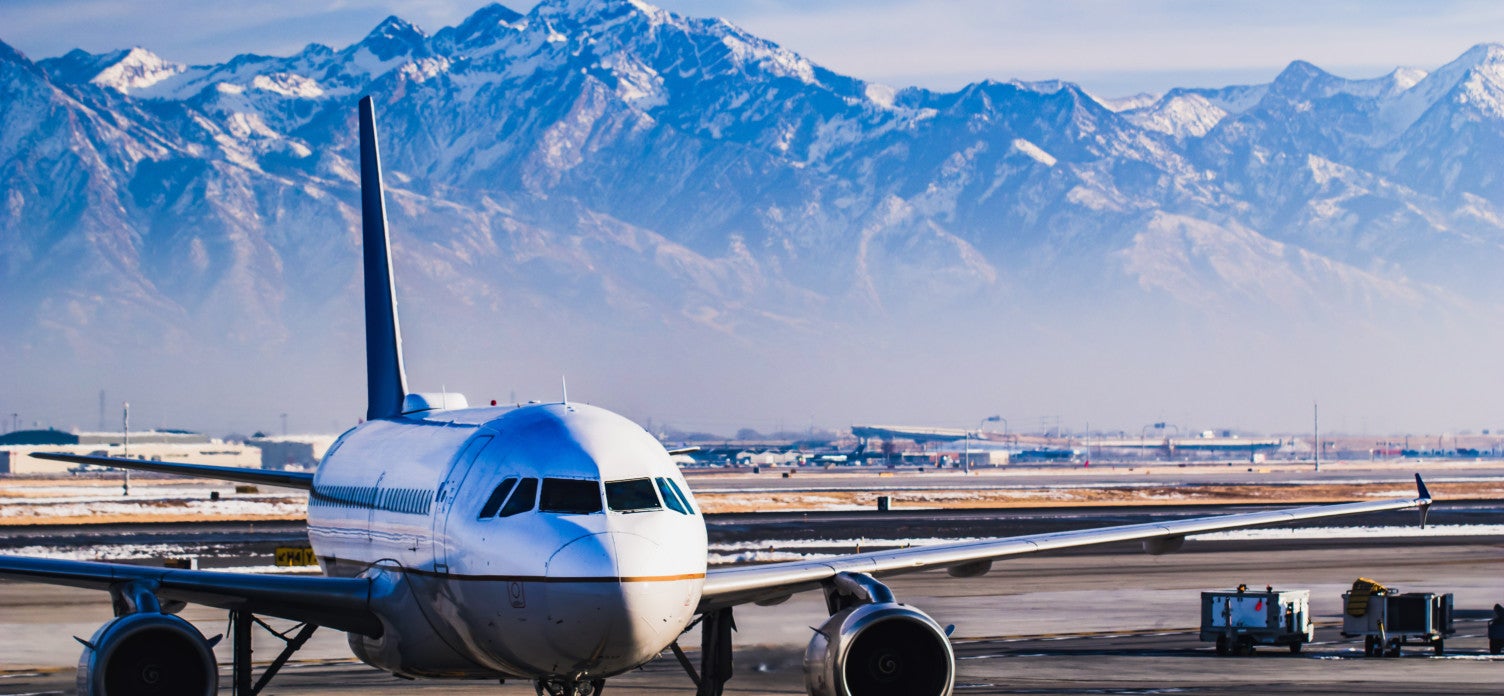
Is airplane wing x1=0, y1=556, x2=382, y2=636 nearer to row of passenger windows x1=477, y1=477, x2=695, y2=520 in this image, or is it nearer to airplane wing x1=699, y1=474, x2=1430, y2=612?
row of passenger windows x1=477, y1=477, x2=695, y2=520

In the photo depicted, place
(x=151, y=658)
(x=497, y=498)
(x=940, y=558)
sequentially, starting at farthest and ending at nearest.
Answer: (x=940, y=558)
(x=151, y=658)
(x=497, y=498)

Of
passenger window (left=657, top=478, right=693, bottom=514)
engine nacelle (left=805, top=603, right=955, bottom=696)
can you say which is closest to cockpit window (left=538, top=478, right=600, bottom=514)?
passenger window (left=657, top=478, right=693, bottom=514)

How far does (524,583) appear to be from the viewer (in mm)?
21016

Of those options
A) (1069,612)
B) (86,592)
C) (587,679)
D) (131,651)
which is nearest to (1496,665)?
(1069,612)

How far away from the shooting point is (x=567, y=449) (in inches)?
868

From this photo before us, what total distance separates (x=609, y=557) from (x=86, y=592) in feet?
121

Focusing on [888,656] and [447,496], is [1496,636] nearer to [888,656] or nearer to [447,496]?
[888,656]

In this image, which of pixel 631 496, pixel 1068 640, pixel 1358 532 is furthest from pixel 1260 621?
pixel 1358 532

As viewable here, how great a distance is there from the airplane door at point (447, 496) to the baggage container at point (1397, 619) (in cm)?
2376

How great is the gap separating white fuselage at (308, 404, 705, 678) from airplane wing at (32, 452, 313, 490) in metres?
7.96

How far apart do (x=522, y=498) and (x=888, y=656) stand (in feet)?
17.0

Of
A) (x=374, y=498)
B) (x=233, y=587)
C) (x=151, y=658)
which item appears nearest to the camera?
(x=151, y=658)

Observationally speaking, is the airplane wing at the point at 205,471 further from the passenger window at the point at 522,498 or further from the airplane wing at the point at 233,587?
the passenger window at the point at 522,498

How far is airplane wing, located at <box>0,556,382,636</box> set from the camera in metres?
23.4
